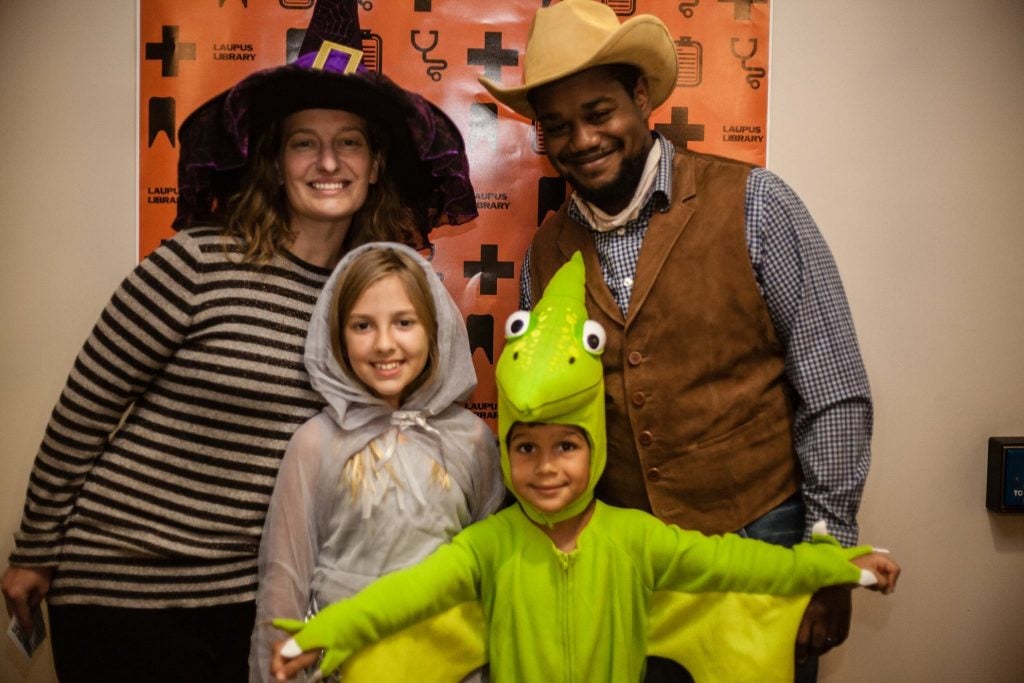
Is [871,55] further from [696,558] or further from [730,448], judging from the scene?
[696,558]

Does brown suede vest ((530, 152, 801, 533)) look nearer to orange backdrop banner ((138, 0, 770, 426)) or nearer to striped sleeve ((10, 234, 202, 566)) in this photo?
orange backdrop banner ((138, 0, 770, 426))

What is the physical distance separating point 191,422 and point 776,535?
3.87 feet

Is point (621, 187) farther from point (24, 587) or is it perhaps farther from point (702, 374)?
point (24, 587)

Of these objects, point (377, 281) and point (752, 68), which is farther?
point (752, 68)

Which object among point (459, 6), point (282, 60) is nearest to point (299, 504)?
point (282, 60)

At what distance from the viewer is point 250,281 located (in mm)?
1496

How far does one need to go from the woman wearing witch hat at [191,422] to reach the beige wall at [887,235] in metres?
0.62

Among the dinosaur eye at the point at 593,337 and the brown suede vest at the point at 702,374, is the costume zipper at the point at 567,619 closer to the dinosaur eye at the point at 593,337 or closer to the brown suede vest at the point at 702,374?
the brown suede vest at the point at 702,374

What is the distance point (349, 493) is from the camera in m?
1.40

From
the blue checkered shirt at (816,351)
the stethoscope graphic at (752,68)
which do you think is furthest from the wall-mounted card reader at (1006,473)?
the stethoscope graphic at (752,68)

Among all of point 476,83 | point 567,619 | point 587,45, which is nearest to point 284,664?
point 567,619

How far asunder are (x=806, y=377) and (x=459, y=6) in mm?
1277

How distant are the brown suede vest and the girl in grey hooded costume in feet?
1.21

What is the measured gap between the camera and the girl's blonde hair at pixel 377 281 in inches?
57.4
